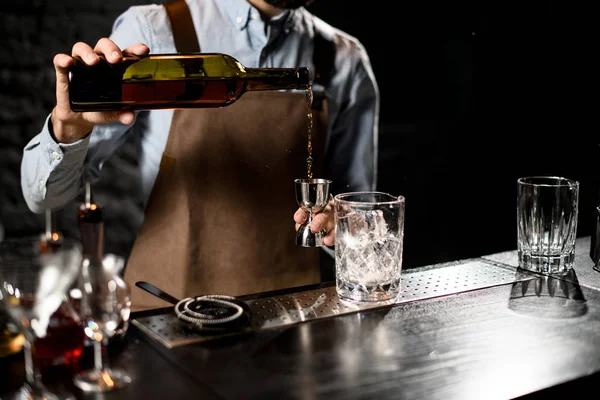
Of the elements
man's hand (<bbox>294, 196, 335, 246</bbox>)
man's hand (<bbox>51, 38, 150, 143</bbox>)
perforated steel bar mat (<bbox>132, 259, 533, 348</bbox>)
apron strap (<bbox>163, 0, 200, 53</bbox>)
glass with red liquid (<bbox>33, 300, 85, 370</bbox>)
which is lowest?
perforated steel bar mat (<bbox>132, 259, 533, 348</bbox>)

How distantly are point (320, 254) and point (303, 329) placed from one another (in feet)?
5.06

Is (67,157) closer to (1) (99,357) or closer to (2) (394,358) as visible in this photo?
(1) (99,357)

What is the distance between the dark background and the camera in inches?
93.8

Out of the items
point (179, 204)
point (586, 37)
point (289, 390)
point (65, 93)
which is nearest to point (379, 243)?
point (289, 390)

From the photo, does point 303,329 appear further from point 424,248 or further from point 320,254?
point 424,248

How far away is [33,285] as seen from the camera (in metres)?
1.10

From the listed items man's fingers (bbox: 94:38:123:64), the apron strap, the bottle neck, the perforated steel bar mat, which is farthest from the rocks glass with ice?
the apron strap

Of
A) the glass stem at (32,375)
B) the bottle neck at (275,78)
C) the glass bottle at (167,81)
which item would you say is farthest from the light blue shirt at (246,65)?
the glass stem at (32,375)

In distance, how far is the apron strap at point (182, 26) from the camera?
2.42 metres

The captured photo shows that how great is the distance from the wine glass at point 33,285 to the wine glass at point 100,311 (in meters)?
0.03

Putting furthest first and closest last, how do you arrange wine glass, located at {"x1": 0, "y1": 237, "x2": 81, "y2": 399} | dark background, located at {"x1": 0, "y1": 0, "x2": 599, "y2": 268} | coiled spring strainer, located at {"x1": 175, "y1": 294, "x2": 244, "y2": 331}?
1. dark background, located at {"x1": 0, "y1": 0, "x2": 599, "y2": 268}
2. coiled spring strainer, located at {"x1": 175, "y1": 294, "x2": 244, "y2": 331}
3. wine glass, located at {"x1": 0, "y1": 237, "x2": 81, "y2": 399}

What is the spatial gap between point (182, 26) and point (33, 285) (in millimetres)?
1524

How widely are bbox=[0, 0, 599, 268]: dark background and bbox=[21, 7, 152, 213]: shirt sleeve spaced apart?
67mm

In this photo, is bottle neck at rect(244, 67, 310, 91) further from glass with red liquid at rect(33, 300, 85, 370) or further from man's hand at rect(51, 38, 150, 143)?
glass with red liquid at rect(33, 300, 85, 370)
